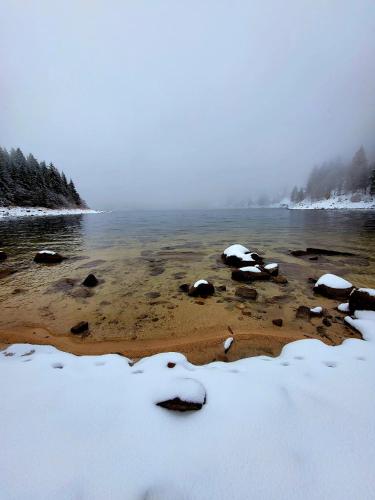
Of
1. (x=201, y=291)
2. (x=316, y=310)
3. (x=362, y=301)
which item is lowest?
(x=316, y=310)

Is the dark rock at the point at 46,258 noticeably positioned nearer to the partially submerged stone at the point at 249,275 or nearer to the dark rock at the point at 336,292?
the partially submerged stone at the point at 249,275

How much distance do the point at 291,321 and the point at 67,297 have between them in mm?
7388

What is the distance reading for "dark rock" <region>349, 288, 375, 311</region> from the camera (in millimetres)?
5933

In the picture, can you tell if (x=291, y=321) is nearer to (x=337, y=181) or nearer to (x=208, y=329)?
(x=208, y=329)

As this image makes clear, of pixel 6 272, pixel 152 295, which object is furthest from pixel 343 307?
pixel 6 272

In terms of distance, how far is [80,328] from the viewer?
553 cm

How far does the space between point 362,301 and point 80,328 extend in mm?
7859

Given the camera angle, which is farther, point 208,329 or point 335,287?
point 335,287

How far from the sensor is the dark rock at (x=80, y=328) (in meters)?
5.47

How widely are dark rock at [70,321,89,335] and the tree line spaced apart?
111297mm

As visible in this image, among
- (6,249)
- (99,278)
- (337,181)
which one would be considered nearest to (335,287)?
(99,278)

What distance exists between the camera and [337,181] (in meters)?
108

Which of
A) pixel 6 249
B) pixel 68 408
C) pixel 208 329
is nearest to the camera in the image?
pixel 68 408

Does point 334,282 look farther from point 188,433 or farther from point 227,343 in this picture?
point 188,433
